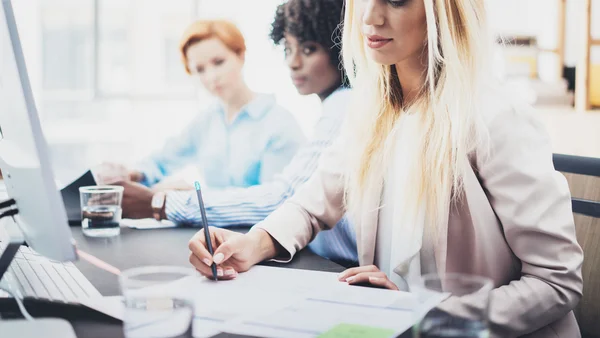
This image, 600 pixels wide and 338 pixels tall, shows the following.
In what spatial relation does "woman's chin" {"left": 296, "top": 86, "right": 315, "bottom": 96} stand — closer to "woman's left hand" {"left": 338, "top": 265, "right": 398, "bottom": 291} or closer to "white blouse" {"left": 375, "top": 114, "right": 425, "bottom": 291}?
"white blouse" {"left": 375, "top": 114, "right": 425, "bottom": 291}

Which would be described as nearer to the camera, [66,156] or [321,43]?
[321,43]

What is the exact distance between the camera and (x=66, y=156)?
5.75 metres

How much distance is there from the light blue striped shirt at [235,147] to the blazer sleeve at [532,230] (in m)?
1.38

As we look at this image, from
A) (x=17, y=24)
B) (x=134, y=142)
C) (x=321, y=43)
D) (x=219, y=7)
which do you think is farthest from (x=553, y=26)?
(x=17, y=24)

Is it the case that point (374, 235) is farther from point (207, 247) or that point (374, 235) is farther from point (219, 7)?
point (219, 7)

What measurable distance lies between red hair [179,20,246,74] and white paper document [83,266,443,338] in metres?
1.70

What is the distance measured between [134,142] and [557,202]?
17.6 ft

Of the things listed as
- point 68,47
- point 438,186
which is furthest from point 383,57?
point 68,47

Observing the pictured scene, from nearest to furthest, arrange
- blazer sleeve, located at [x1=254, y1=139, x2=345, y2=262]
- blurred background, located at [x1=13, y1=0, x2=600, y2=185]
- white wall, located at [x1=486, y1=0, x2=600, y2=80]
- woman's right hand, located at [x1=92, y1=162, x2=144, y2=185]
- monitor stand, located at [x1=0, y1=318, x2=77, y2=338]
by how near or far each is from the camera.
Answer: monitor stand, located at [x1=0, y1=318, x2=77, y2=338] < blazer sleeve, located at [x1=254, y1=139, x2=345, y2=262] < woman's right hand, located at [x1=92, y1=162, x2=144, y2=185] < white wall, located at [x1=486, y1=0, x2=600, y2=80] < blurred background, located at [x1=13, y1=0, x2=600, y2=185]

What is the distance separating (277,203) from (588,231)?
0.78m

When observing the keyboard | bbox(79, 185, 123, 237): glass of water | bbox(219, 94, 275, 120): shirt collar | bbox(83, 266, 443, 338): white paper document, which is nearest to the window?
bbox(219, 94, 275, 120): shirt collar

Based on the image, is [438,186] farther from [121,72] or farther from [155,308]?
[121,72]

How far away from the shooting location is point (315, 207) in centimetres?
134

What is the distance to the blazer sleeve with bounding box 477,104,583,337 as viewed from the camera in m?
0.96
